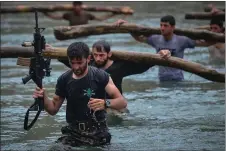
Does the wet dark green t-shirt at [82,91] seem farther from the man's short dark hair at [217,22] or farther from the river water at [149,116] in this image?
the man's short dark hair at [217,22]

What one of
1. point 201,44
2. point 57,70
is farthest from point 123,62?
point 57,70

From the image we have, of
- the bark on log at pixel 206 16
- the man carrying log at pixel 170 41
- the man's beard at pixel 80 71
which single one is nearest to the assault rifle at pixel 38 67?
the man's beard at pixel 80 71

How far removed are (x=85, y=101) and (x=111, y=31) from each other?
487 cm

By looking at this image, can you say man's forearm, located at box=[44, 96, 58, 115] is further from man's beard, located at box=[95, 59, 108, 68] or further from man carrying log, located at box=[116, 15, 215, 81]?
man carrying log, located at box=[116, 15, 215, 81]

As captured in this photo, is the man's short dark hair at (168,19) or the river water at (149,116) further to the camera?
the man's short dark hair at (168,19)

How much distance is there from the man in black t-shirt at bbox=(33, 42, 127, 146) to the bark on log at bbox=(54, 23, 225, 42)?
460cm

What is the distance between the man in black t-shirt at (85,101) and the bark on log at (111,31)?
4605 mm

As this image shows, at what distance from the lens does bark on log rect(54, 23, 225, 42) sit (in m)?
12.6

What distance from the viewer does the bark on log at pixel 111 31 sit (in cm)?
1256

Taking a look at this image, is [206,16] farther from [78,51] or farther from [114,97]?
[78,51]

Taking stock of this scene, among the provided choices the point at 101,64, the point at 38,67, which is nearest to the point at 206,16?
the point at 101,64

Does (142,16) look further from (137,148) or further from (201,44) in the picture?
(137,148)

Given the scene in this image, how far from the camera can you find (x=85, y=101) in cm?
797

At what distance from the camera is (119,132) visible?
10.1 meters
